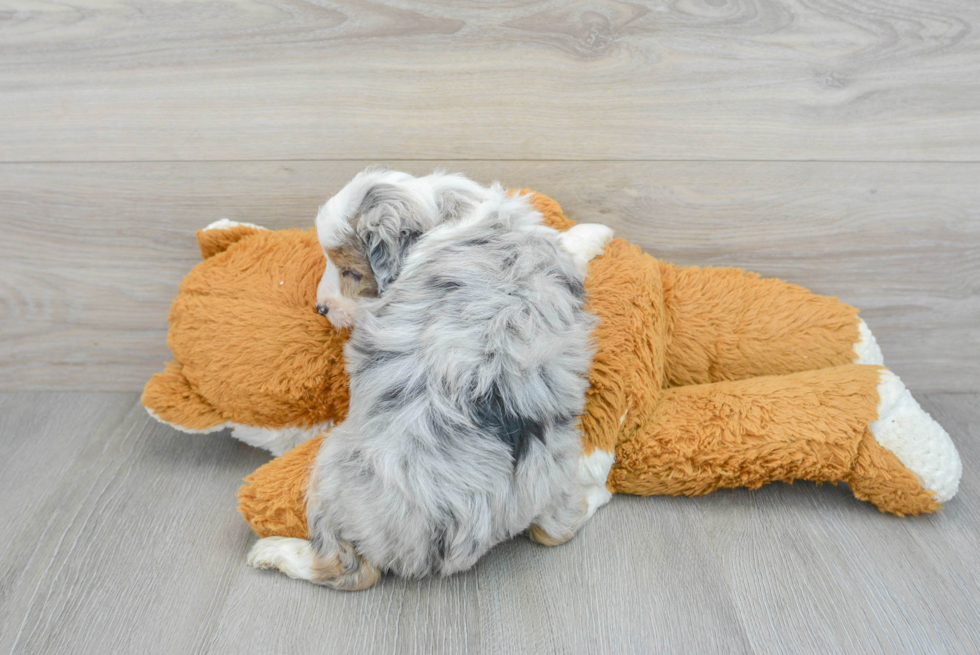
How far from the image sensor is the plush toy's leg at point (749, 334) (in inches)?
64.2

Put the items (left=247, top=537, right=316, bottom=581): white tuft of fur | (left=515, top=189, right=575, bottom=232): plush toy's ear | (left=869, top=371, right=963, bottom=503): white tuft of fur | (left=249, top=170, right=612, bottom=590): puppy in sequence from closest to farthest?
1. (left=249, top=170, right=612, bottom=590): puppy
2. (left=247, top=537, right=316, bottom=581): white tuft of fur
3. (left=869, top=371, right=963, bottom=503): white tuft of fur
4. (left=515, top=189, right=575, bottom=232): plush toy's ear

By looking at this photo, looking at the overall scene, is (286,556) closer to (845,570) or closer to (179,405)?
(179,405)

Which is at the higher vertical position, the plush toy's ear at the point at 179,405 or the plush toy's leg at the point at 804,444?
the plush toy's leg at the point at 804,444

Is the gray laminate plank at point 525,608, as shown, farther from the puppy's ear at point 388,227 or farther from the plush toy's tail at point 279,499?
the puppy's ear at point 388,227

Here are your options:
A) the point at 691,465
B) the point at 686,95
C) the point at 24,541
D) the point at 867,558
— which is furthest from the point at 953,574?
the point at 24,541

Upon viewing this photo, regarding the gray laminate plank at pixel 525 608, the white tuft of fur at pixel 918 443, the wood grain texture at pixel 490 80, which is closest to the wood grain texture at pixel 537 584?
the gray laminate plank at pixel 525 608

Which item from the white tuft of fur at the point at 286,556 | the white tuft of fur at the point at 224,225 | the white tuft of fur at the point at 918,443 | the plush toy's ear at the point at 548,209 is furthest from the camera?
the white tuft of fur at the point at 224,225

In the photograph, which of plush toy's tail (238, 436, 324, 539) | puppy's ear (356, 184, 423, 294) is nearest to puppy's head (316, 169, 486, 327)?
puppy's ear (356, 184, 423, 294)

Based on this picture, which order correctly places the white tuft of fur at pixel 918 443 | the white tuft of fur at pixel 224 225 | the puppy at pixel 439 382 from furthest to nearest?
the white tuft of fur at pixel 224 225, the white tuft of fur at pixel 918 443, the puppy at pixel 439 382

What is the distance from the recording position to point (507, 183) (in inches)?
68.9

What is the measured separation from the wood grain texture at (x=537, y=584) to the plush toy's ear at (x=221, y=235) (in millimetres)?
563

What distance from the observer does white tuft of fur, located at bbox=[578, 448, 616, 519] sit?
1.44 meters

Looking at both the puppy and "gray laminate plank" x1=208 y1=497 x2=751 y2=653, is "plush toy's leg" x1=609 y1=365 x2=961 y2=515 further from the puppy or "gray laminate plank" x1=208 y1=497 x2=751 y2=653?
the puppy

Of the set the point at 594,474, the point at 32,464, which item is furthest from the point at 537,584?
the point at 32,464
